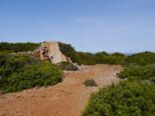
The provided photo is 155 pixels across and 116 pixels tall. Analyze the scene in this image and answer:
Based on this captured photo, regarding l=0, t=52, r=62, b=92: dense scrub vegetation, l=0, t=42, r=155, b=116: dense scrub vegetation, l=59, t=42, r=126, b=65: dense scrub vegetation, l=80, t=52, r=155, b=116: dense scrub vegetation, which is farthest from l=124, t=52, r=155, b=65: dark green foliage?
l=80, t=52, r=155, b=116: dense scrub vegetation

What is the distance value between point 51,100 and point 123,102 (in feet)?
15.2

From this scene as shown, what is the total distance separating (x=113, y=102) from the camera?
10031 millimetres

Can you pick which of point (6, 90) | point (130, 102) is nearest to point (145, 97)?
point (130, 102)

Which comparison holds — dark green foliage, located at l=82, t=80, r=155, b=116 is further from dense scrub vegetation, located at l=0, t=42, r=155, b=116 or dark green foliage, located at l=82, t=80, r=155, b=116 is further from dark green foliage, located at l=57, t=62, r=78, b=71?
dark green foliage, located at l=57, t=62, r=78, b=71

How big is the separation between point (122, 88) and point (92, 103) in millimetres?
971

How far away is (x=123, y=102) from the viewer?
10047 millimetres

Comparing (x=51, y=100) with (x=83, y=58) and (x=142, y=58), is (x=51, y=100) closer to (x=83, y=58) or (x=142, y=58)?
(x=142, y=58)

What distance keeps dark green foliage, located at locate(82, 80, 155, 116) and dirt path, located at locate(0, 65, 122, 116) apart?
2182 mm

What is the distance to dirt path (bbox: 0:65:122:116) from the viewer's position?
12.7 metres

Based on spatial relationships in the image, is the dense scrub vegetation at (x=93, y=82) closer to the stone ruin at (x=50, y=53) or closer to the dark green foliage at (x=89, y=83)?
the dark green foliage at (x=89, y=83)

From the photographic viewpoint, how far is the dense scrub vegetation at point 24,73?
1736cm

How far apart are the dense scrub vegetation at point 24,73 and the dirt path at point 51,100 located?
815mm

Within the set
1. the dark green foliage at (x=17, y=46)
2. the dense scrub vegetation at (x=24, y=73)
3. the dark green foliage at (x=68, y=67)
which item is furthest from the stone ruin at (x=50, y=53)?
the dark green foliage at (x=17, y=46)

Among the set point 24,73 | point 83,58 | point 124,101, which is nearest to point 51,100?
point 24,73
